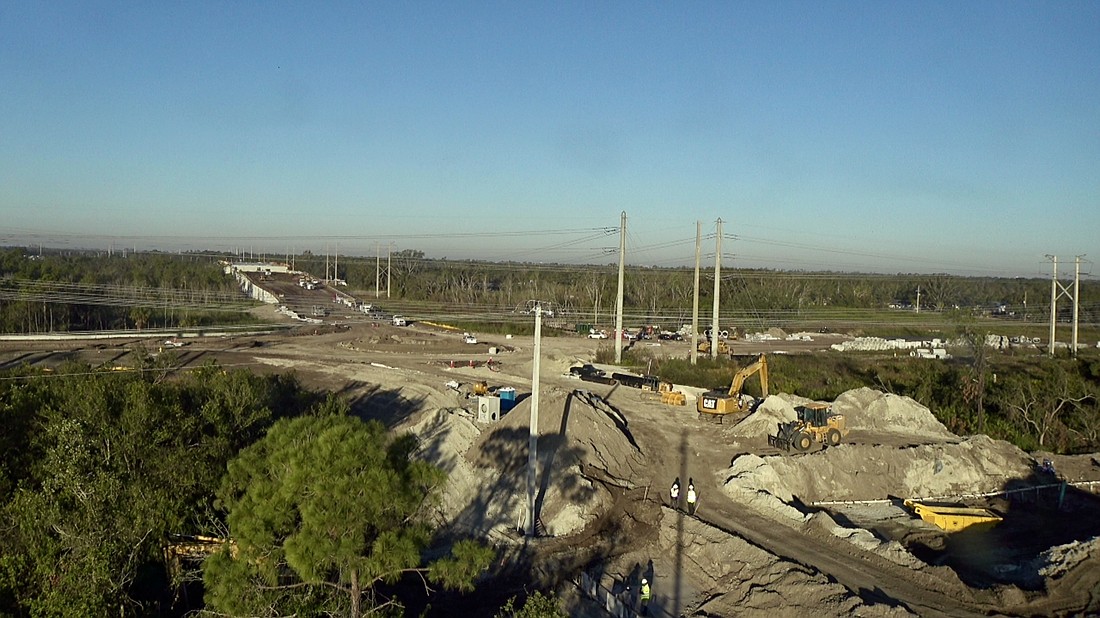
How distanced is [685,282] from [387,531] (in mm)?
96264

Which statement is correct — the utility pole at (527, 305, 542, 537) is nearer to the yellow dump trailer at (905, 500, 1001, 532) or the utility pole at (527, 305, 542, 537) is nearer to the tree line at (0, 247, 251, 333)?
the yellow dump trailer at (905, 500, 1001, 532)

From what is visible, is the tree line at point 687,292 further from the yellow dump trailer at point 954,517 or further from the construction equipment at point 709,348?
the yellow dump trailer at point 954,517

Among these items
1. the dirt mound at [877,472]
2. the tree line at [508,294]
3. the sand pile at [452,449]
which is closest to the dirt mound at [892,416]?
the dirt mound at [877,472]

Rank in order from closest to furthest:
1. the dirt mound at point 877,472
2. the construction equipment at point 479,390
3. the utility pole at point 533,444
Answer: the utility pole at point 533,444 < the dirt mound at point 877,472 < the construction equipment at point 479,390

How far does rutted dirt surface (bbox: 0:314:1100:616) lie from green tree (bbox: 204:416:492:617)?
7503 millimetres

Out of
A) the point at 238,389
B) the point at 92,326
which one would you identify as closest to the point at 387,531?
the point at 238,389

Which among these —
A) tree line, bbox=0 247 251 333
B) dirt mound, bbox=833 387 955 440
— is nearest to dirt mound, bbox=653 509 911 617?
dirt mound, bbox=833 387 955 440

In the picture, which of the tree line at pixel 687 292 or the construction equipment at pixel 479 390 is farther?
the tree line at pixel 687 292

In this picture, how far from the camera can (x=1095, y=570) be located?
17031 mm

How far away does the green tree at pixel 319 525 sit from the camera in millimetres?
8547

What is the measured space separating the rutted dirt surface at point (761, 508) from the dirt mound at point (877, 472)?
58mm

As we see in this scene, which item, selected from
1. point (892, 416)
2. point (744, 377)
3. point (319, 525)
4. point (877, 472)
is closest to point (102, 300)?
point (744, 377)

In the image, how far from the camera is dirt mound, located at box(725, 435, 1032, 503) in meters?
23.5

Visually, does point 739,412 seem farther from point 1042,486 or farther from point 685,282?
point 685,282
